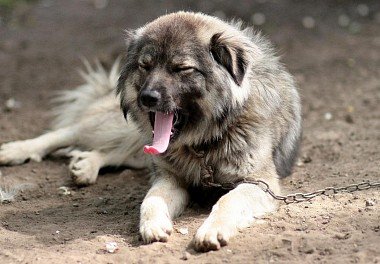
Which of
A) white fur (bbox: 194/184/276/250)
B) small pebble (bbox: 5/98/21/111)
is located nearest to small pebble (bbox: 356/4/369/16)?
small pebble (bbox: 5/98/21/111)

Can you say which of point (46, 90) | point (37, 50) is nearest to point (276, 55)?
point (46, 90)

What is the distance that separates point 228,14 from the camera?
1101 centimetres

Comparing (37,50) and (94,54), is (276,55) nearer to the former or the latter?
(94,54)

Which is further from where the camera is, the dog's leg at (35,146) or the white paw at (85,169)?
the dog's leg at (35,146)

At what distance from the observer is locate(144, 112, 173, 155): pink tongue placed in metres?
4.90

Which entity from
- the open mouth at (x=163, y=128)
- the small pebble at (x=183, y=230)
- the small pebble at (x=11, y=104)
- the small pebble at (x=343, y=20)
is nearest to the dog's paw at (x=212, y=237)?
the small pebble at (x=183, y=230)

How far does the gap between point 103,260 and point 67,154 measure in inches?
118

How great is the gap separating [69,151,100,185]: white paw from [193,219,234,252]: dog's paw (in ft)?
6.71

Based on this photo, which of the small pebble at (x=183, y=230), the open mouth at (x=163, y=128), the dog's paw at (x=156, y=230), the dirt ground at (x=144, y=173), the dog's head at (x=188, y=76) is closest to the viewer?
the dirt ground at (x=144, y=173)

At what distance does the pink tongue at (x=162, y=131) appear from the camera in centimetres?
490

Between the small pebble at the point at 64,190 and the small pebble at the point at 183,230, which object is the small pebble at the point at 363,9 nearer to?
the small pebble at the point at 64,190

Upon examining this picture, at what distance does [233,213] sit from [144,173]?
2141 mm

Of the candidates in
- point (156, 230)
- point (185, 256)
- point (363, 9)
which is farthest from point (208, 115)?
point (363, 9)

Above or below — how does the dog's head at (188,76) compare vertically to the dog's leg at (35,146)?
above
